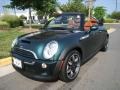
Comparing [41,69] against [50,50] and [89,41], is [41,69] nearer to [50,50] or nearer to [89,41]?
[50,50]

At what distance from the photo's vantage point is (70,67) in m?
4.65

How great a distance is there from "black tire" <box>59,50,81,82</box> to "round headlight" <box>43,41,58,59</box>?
13.3 inches

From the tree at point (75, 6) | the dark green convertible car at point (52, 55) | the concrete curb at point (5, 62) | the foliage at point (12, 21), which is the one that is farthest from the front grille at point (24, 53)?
the tree at point (75, 6)

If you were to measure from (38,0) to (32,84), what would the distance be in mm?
13122

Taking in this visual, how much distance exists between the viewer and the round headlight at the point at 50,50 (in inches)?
163

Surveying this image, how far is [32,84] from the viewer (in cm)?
Result: 454

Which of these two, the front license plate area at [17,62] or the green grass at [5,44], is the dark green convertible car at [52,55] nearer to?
the front license plate area at [17,62]

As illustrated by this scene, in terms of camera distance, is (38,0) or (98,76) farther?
(38,0)

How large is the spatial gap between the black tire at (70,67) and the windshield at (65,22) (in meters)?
0.96

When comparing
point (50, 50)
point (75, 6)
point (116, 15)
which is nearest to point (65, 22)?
point (50, 50)

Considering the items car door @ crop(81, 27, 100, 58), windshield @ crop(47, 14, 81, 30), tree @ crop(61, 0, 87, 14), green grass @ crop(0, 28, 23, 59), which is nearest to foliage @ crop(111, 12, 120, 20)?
tree @ crop(61, 0, 87, 14)

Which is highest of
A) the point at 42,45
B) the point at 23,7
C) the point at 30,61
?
the point at 23,7

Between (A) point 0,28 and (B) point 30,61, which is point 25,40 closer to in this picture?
(B) point 30,61

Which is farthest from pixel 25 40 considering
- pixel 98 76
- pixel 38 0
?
pixel 38 0
